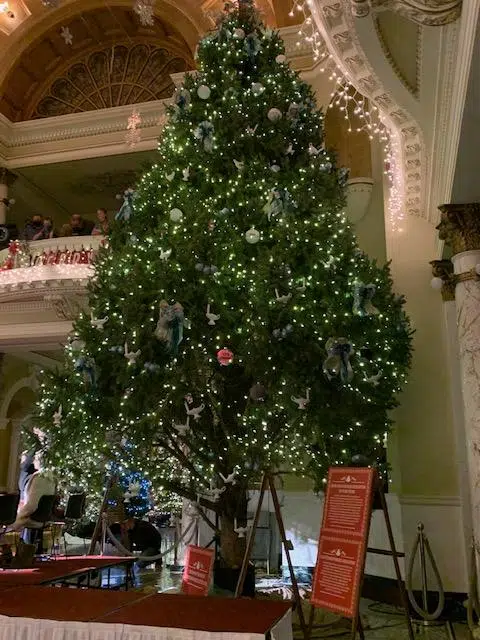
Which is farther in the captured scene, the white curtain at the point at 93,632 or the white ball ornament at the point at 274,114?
the white ball ornament at the point at 274,114

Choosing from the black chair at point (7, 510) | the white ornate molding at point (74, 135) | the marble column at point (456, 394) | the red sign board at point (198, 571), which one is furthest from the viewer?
the white ornate molding at point (74, 135)

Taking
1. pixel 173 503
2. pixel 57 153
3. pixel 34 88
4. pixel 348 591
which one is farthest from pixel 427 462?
pixel 34 88

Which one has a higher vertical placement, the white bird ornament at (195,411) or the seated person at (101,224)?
the seated person at (101,224)

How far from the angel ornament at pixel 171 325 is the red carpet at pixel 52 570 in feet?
6.51

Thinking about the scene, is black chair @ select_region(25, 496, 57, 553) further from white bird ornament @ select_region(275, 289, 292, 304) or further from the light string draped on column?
the light string draped on column

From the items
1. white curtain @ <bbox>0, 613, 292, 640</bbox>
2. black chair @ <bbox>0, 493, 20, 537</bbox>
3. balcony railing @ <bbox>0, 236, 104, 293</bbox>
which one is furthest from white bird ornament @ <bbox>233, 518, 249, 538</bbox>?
balcony railing @ <bbox>0, 236, 104, 293</bbox>

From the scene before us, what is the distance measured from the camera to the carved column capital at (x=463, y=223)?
17.9ft

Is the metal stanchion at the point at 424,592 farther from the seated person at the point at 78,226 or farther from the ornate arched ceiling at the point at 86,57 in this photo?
the ornate arched ceiling at the point at 86,57

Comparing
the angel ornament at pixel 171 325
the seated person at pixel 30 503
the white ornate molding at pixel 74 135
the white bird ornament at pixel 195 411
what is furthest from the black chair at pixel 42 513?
the white ornate molding at pixel 74 135

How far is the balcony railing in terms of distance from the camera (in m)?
9.89

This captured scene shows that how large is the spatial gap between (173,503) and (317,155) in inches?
235

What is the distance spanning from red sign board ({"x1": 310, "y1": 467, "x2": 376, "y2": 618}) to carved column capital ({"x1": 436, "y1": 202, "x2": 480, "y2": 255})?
2749 mm

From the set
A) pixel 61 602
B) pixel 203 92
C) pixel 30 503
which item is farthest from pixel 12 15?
pixel 61 602

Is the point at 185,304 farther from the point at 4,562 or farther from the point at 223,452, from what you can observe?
the point at 4,562
